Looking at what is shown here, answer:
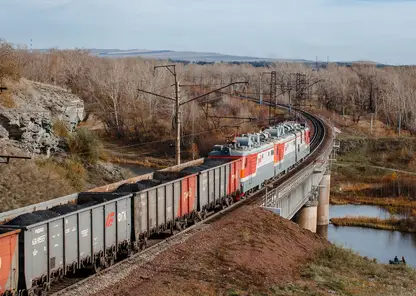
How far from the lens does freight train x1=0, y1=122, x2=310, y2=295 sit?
16.7m

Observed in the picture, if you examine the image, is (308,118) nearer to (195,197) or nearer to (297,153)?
(297,153)

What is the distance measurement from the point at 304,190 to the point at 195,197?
23.8 metres

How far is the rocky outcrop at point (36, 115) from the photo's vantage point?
46.4m

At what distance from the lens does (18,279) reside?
16672 millimetres

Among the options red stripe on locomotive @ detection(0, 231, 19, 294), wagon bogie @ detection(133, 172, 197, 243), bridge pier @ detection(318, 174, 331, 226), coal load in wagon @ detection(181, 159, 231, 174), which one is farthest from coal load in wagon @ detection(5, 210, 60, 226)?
bridge pier @ detection(318, 174, 331, 226)

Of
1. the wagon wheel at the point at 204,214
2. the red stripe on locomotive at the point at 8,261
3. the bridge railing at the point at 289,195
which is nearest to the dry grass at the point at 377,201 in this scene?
the bridge railing at the point at 289,195

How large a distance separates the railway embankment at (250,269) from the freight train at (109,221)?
3.10 ft

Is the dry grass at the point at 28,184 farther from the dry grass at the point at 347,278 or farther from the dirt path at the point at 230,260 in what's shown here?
the dry grass at the point at 347,278

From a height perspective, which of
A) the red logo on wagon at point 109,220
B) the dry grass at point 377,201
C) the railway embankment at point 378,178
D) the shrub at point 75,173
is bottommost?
the dry grass at point 377,201

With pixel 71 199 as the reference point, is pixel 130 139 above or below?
below

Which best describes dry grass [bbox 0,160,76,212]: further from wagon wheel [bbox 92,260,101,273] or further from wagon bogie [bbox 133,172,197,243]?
wagon wheel [bbox 92,260,101,273]

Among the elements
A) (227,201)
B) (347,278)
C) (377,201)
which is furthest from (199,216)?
(377,201)

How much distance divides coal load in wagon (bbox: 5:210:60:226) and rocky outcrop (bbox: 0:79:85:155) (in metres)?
27.5

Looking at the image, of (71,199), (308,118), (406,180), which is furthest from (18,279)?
(308,118)
